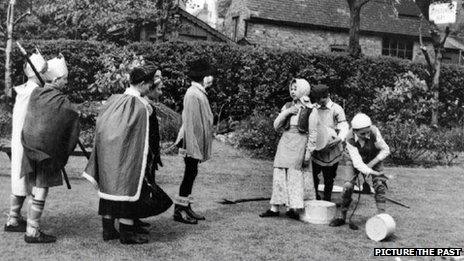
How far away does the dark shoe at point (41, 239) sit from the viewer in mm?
5559

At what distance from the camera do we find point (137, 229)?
6156mm

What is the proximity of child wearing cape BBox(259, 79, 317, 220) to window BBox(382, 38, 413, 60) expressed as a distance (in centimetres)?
2597

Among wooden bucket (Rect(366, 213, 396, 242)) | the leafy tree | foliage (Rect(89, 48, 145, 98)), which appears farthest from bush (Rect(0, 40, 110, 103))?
wooden bucket (Rect(366, 213, 396, 242))

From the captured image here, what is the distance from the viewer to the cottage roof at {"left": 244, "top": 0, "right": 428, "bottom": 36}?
97.3ft

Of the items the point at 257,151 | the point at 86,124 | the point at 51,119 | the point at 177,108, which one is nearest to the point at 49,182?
the point at 51,119

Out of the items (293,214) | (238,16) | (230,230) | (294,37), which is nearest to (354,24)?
(294,37)

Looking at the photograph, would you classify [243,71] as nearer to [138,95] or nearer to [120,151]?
[138,95]

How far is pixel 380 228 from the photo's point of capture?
6.36m

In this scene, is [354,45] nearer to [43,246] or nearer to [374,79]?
[374,79]

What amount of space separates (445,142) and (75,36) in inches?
610

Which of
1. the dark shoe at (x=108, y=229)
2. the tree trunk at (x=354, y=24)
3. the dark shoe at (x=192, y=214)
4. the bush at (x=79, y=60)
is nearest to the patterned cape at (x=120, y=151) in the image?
the dark shoe at (x=108, y=229)

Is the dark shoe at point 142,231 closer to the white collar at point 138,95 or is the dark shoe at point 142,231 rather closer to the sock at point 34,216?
the sock at point 34,216

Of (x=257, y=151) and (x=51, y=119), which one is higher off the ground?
(x=51, y=119)

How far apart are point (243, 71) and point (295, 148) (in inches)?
398
